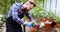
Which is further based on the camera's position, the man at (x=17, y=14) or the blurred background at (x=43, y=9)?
the blurred background at (x=43, y=9)

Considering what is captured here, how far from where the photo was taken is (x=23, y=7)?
6.23 ft

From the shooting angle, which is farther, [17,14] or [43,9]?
[43,9]

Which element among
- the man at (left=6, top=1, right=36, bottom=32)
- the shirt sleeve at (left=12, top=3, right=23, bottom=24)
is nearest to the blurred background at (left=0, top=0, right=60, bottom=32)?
the man at (left=6, top=1, right=36, bottom=32)

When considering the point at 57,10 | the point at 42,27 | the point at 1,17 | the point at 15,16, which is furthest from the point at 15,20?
the point at 1,17

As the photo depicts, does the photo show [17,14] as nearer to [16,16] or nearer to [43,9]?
[16,16]

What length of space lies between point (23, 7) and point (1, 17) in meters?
2.56

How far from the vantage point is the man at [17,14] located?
6.11 ft

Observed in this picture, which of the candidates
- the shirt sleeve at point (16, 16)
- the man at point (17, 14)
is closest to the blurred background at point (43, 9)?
the man at point (17, 14)

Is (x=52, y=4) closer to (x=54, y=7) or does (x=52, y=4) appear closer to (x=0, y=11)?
(x=54, y=7)

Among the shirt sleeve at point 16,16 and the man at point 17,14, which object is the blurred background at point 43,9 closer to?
the man at point 17,14

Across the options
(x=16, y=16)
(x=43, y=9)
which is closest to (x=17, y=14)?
(x=16, y=16)

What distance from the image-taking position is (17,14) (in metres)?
1.92

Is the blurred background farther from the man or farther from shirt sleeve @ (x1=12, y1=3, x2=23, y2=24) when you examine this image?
shirt sleeve @ (x1=12, y1=3, x2=23, y2=24)

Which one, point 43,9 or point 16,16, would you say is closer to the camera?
point 16,16
